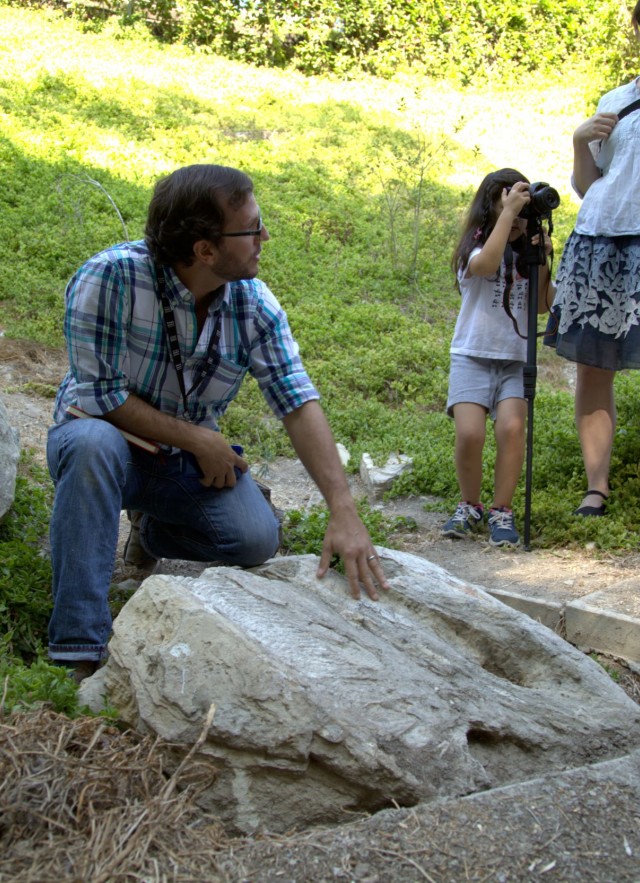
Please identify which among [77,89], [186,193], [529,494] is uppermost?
[77,89]

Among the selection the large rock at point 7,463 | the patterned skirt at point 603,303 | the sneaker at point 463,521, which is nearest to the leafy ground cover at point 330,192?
the sneaker at point 463,521

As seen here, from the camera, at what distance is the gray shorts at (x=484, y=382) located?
4.86 m

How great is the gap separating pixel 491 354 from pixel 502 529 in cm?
92

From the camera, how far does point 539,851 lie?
2.07m

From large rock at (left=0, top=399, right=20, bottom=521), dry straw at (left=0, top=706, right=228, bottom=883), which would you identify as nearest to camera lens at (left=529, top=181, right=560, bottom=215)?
large rock at (left=0, top=399, right=20, bottom=521)

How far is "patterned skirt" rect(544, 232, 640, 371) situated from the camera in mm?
4641

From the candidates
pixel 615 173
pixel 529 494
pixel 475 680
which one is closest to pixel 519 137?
pixel 615 173

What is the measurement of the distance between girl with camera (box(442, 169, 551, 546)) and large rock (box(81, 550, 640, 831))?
1.74 metres

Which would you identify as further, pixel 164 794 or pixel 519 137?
pixel 519 137

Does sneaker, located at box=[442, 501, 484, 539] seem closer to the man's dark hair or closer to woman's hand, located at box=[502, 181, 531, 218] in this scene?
woman's hand, located at box=[502, 181, 531, 218]

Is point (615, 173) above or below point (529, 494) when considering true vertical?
above

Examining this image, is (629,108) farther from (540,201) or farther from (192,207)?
(192,207)

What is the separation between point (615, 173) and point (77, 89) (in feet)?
30.1

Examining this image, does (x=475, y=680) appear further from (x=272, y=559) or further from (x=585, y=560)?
(x=585, y=560)
